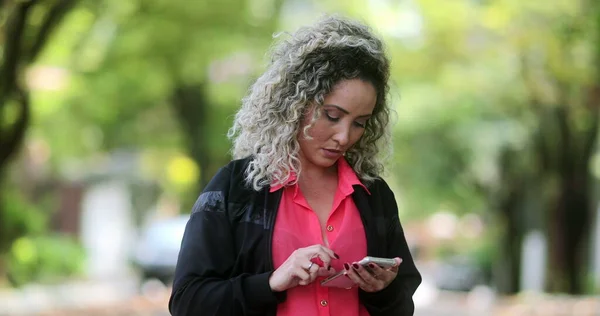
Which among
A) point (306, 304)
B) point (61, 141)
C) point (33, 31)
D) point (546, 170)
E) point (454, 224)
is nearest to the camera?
point (306, 304)

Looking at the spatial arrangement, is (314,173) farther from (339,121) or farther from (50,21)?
(50,21)

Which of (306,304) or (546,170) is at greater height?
(546,170)

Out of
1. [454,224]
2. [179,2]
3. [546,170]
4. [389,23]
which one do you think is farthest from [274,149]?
[454,224]

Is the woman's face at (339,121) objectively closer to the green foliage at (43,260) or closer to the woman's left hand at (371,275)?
the woman's left hand at (371,275)

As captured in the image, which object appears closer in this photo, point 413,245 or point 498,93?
point 498,93

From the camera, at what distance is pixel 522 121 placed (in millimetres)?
21703

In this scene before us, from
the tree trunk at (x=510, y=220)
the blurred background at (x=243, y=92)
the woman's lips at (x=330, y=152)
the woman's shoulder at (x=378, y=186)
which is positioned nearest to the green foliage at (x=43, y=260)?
the blurred background at (x=243, y=92)

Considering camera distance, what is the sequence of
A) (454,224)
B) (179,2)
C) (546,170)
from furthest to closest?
1. (454,224)
2. (546,170)
3. (179,2)

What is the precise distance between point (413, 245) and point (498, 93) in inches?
1179

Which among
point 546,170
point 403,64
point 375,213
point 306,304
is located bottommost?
point 306,304

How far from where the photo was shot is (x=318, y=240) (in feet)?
9.83

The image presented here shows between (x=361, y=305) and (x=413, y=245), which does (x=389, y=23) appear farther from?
(x=413, y=245)

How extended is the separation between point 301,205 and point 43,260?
1928cm

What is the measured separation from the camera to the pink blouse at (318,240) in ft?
9.73
